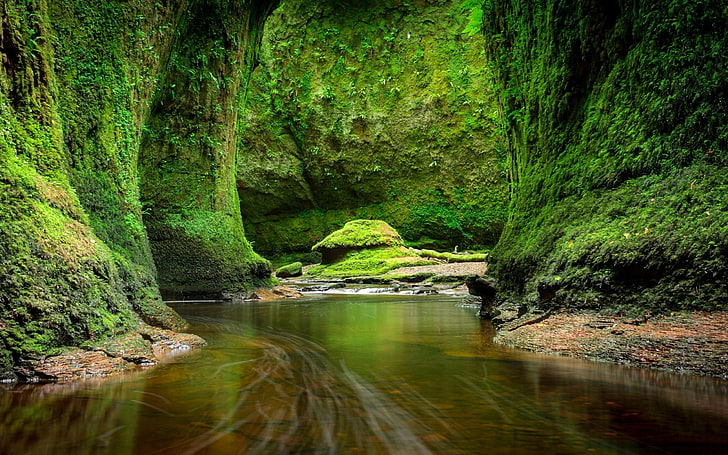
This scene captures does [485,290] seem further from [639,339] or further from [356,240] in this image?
[356,240]

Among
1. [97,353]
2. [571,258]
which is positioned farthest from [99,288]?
[571,258]

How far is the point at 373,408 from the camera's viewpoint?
2217mm

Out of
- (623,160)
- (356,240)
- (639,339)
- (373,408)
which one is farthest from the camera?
(356,240)

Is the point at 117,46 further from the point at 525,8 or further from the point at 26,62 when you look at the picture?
the point at 525,8

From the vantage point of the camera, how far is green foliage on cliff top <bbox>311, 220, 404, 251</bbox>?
56.5 feet

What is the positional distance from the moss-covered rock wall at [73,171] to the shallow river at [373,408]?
57 centimetres

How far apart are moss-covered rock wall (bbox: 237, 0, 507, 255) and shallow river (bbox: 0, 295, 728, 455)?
Answer: 20.9 m

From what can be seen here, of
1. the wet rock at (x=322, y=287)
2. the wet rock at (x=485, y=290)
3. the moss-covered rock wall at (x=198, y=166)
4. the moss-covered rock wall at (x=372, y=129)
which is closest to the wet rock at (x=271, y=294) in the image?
the moss-covered rock wall at (x=198, y=166)

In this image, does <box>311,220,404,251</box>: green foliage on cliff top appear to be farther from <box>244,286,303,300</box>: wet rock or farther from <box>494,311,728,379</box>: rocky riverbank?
<box>494,311,728,379</box>: rocky riverbank

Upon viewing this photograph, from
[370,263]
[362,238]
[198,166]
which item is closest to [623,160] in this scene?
[198,166]

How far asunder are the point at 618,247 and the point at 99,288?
3947 mm

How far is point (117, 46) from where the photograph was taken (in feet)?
18.3

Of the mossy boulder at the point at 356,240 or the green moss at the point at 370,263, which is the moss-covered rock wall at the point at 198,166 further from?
the mossy boulder at the point at 356,240

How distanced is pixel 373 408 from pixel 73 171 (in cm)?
385
